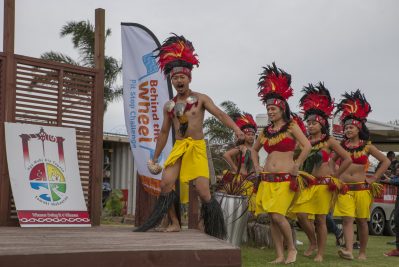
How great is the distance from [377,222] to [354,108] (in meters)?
6.58

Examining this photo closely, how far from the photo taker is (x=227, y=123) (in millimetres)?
5824

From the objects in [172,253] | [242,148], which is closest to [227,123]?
[172,253]

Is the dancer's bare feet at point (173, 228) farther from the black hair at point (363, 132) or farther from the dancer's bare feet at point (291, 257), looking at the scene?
the black hair at point (363, 132)

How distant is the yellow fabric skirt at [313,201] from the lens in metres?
7.70

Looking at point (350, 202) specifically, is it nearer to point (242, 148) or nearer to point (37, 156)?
point (242, 148)

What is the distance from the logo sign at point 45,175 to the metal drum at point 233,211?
1.58 meters

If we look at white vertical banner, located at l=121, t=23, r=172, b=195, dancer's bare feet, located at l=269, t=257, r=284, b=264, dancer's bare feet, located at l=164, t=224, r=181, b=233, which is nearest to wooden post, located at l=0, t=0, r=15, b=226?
white vertical banner, located at l=121, t=23, r=172, b=195

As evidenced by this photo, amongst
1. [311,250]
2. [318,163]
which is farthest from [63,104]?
[311,250]

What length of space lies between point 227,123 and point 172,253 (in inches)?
81.4

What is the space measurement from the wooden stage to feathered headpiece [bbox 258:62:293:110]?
8.73 ft

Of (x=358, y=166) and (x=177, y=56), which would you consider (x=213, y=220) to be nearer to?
(x=177, y=56)

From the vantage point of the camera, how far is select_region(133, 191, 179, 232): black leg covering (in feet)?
18.4

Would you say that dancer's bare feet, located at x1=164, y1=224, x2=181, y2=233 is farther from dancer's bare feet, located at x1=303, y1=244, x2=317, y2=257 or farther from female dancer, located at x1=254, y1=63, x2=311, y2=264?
dancer's bare feet, located at x1=303, y1=244, x2=317, y2=257

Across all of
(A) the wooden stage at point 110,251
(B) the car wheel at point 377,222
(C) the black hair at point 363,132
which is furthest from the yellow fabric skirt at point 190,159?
(B) the car wheel at point 377,222
